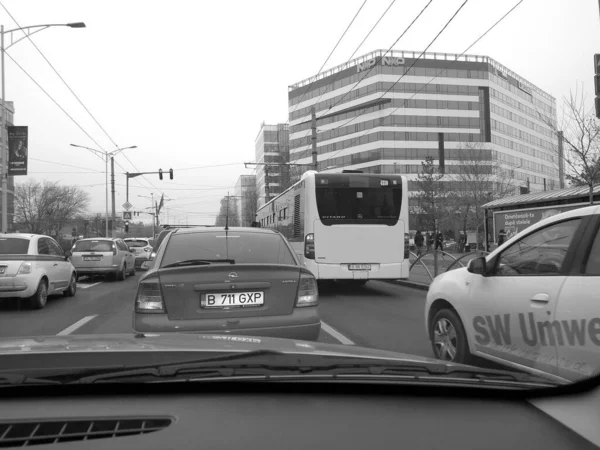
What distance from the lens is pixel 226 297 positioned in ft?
14.8

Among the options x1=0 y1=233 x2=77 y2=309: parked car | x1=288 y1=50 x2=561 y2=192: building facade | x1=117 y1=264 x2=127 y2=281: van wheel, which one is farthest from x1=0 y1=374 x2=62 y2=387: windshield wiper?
x1=288 y1=50 x2=561 y2=192: building facade

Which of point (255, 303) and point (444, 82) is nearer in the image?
point (255, 303)

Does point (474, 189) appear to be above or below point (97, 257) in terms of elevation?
above

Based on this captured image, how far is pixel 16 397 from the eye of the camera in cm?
184

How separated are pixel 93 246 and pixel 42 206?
45.6 meters

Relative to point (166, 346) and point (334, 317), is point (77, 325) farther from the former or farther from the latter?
point (166, 346)

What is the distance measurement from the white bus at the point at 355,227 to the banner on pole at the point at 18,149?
13635 mm

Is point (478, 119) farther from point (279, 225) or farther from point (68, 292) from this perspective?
point (68, 292)

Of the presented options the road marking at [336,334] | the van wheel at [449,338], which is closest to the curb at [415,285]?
the road marking at [336,334]

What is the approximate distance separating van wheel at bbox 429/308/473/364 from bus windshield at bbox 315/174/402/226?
6989 millimetres

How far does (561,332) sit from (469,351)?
123 cm

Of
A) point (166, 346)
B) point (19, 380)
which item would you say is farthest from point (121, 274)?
point (19, 380)

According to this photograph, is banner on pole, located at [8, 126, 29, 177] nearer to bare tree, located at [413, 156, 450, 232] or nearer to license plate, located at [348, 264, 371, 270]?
license plate, located at [348, 264, 371, 270]

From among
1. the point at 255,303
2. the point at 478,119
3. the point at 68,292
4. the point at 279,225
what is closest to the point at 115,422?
the point at 255,303
